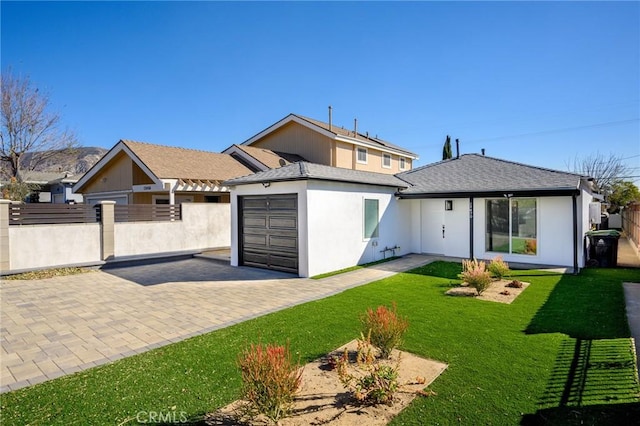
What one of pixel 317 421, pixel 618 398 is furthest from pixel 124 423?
pixel 618 398

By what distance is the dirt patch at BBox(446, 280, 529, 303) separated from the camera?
28.1 feet

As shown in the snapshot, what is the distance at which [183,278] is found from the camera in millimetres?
11469

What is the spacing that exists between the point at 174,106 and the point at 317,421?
26.8 m

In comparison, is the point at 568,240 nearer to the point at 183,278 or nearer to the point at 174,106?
the point at 183,278

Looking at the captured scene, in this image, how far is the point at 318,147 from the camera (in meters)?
24.2

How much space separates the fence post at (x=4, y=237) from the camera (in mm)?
11248

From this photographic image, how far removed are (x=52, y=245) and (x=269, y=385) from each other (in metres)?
13.0

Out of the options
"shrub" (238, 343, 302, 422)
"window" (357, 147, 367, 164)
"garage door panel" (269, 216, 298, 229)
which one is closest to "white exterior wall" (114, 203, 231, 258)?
"garage door panel" (269, 216, 298, 229)

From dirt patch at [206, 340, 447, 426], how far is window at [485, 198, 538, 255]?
1075 cm

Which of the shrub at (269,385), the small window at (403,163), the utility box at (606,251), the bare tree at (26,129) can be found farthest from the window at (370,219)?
the bare tree at (26,129)

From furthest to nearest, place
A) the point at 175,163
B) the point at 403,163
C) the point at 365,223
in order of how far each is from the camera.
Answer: the point at 403,163 < the point at 175,163 < the point at 365,223

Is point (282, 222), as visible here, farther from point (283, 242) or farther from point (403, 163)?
point (403, 163)

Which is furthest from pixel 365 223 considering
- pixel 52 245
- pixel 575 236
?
pixel 52 245

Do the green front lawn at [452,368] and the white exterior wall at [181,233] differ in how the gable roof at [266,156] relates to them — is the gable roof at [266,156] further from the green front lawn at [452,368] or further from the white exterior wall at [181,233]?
the green front lawn at [452,368]
